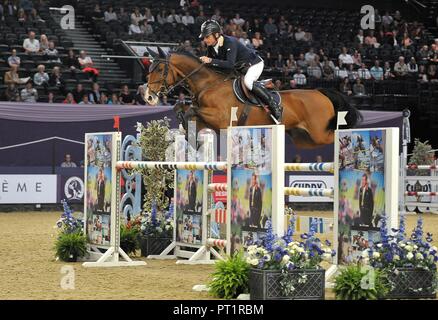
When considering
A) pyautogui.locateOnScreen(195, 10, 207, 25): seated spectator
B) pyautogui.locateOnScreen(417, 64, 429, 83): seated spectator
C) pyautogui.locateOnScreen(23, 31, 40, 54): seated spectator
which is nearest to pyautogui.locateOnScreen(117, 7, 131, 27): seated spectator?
pyautogui.locateOnScreen(195, 10, 207, 25): seated spectator

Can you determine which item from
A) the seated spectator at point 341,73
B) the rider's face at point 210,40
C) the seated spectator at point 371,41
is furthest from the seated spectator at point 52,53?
the rider's face at point 210,40

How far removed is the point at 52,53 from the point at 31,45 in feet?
1.60

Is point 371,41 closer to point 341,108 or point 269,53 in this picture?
point 269,53

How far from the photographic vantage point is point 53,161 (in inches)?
692

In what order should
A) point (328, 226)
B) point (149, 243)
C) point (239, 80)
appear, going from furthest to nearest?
point (239, 80) < point (149, 243) < point (328, 226)

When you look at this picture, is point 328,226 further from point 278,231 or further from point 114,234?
point 114,234

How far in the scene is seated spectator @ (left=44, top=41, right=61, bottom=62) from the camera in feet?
65.6

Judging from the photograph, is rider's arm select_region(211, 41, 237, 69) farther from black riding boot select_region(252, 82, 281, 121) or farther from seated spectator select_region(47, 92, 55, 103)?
seated spectator select_region(47, 92, 55, 103)

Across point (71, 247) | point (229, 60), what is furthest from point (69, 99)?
point (71, 247)

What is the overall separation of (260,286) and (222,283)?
412mm

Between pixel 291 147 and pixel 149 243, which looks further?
pixel 291 147

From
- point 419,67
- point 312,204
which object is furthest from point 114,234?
point 419,67

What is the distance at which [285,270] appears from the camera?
6156 mm

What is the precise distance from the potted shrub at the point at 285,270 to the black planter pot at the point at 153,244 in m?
3.44
